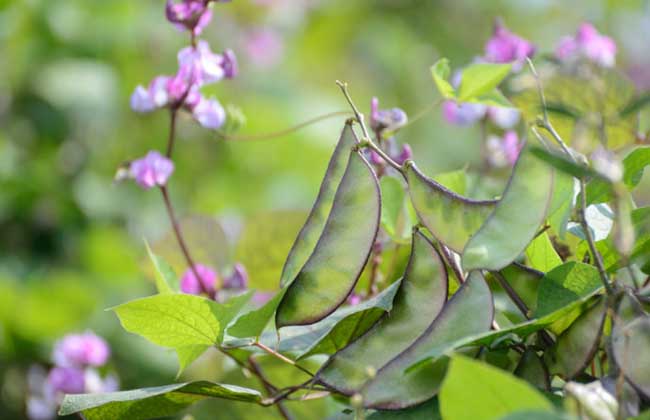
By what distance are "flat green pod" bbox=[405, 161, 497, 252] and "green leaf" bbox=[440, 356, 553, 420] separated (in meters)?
0.14

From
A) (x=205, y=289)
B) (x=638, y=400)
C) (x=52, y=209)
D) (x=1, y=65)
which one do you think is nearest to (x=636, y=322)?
(x=638, y=400)

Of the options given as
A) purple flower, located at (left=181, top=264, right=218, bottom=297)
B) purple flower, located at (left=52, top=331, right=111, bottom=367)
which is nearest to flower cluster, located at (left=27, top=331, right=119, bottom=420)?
purple flower, located at (left=52, top=331, right=111, bottom=367)

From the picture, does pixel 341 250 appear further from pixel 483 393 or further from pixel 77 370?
pixel 77 370

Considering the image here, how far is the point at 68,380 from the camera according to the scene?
42.6 inches

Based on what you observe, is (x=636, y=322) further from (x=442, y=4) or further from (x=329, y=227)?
(x=442, y=4)

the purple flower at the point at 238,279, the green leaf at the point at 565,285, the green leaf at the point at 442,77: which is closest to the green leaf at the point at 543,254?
the green leaf at the point at 565,285

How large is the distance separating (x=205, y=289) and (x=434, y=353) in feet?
1.33

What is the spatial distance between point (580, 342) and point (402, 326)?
0.35 feet

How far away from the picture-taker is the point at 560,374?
566 mm

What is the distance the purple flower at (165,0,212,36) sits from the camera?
32.4 inches

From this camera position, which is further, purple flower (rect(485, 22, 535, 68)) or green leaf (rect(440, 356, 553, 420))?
purple flower (rect(485, 22, 535, 68))

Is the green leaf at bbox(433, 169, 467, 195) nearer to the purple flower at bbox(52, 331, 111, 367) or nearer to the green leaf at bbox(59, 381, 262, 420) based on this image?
the green leaf at bbox(59, 381, 262, 420)

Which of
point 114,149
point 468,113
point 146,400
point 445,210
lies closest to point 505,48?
point 468,113

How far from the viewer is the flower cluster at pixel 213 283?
0.86m
